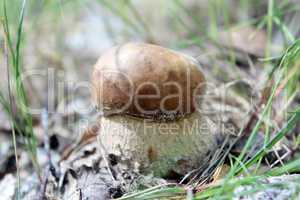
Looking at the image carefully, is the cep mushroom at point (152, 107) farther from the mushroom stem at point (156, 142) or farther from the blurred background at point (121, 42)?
the blurred background at point (121, 42)

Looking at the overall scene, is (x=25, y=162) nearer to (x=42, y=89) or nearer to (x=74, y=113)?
(x=74, y=113)

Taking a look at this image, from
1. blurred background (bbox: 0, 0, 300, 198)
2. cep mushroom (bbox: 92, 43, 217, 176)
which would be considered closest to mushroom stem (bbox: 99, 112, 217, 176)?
cep mushroom (bbox: 92, 43, 217, 176)

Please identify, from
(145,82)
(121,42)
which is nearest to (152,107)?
(145,82)

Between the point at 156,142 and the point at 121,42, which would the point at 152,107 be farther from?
the point at 121,42

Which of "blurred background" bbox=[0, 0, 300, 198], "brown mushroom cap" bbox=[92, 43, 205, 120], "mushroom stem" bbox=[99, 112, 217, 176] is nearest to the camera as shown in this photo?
"brown mushroom cap" bbox=[92, 43, 205, 120]

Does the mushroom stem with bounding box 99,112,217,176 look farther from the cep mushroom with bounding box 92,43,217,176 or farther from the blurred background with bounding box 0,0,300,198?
the blurred background with bounding box 0,0,300,198

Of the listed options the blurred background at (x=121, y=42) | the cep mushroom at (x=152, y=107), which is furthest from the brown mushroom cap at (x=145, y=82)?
the blurred background at (x=121, y=42)

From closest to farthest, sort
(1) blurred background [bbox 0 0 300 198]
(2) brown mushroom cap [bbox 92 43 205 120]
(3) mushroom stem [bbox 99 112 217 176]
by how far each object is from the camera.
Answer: (2) brown mushroom cap [bbox 92 43 205 120]
(3) mushroom stem [bbox 99 112 217 176]
(1) blurred background [bbox 0 0 300 198]
